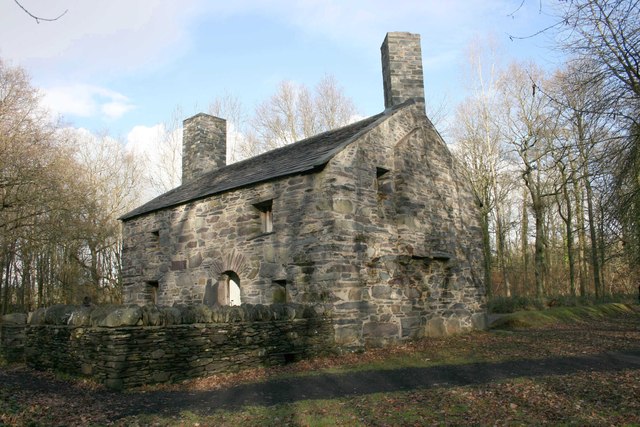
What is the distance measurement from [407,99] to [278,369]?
Result: 28.1ft

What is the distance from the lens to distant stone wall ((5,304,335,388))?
7.45 m

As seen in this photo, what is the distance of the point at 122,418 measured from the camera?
568 centimetres

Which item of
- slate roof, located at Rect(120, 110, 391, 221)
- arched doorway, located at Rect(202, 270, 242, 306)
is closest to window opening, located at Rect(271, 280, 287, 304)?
arched doorway, located at Rect(202, 270, 242, 306)

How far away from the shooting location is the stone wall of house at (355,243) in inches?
417

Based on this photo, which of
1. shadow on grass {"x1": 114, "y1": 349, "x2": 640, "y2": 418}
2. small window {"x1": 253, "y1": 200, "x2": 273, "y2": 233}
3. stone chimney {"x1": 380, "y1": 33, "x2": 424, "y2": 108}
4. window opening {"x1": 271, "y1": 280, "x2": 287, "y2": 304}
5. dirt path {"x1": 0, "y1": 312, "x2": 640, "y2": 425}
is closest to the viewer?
dirt path {"x1": 0, "y1": 312, "x2": 640, "y2": 425}

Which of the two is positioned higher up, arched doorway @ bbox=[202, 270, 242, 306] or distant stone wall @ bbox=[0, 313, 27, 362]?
arched doorway @ bbox=[202, 270, 242, 306]

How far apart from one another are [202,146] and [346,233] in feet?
33.0

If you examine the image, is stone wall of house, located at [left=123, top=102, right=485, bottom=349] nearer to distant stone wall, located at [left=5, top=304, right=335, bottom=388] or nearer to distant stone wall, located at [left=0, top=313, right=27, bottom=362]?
distant stone wall, located at [left=5, top=304, right=335, bottom=388]

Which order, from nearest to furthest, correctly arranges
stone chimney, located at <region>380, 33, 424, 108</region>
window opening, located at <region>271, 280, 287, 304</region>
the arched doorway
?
1. window opening, located at <region>271, 280, 287, 304</region>
2. the arched doorway
3. stone chimney, located at <region>380, 33, 424, 108</region>

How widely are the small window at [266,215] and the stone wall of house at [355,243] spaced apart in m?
0.09

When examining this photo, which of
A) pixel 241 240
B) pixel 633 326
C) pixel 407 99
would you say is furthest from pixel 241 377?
pixel 633 326

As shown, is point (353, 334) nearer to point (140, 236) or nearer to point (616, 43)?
point (616, 43)

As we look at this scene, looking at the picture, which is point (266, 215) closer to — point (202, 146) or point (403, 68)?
point (403, 68)

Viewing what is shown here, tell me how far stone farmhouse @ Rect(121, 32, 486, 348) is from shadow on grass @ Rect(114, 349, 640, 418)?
7.89 feet
